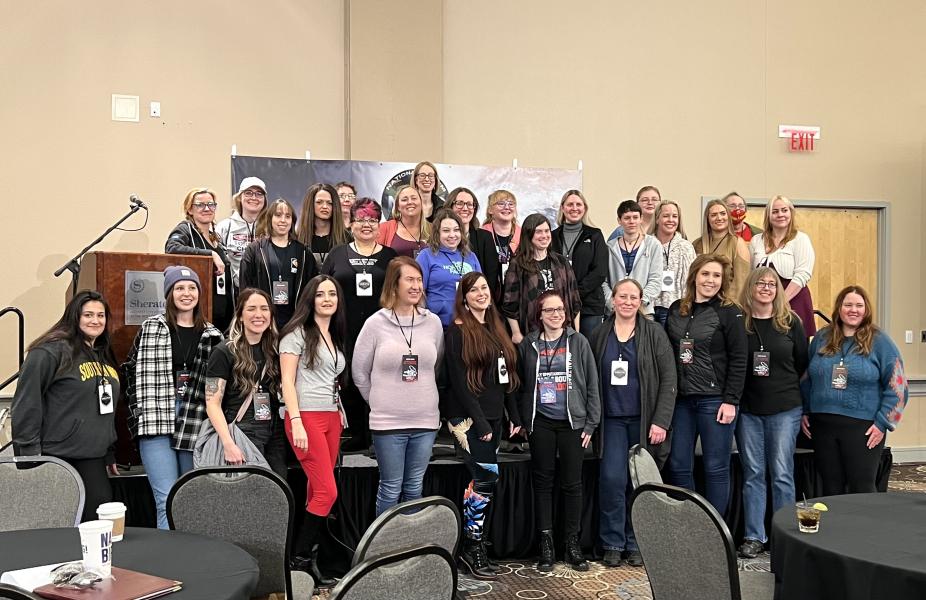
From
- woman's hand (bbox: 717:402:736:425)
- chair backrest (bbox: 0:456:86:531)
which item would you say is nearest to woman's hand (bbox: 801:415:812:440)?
woman's hand (bbox: 717:402:736:425)

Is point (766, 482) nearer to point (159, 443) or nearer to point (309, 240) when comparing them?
point (309, 240)

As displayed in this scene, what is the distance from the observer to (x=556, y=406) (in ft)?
14.5

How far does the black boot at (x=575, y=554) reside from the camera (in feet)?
14.8

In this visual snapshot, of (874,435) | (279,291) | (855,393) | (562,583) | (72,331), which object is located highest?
(279,291)

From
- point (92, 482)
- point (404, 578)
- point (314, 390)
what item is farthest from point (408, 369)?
point (404, 578)

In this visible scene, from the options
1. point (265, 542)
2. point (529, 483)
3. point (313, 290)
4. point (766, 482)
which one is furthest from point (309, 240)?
point (766, 482)

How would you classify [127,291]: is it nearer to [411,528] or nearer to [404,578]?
[411,528]

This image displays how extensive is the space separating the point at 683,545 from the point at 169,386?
237 centimetres

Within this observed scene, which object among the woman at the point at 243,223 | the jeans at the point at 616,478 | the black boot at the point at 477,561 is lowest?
the black boot at the point at 477,561

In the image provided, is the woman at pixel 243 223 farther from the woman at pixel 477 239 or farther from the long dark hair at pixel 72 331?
the long dark hair at pixel 72 331

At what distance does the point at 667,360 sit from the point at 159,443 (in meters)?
2.58

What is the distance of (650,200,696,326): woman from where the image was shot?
5262 mm

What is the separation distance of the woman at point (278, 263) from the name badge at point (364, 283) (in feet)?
1.11

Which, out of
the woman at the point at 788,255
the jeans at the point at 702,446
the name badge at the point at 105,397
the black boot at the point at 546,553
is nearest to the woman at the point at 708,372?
the jeans at the point at 702,446
